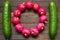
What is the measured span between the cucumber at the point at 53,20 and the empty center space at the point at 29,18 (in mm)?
108

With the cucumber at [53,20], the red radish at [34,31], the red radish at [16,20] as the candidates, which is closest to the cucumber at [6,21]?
the red radish at [16,20]

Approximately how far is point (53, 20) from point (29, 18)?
18cm

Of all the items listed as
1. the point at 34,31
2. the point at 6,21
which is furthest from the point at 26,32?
the point at 6,21

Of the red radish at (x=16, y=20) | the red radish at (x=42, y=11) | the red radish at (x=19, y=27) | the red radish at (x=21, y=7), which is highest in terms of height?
the red radish at (x=21, y=7)

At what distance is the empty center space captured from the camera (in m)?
1.21

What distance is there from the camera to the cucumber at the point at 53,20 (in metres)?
1.15

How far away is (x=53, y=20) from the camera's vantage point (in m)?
1.16

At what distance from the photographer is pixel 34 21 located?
47.8 inches

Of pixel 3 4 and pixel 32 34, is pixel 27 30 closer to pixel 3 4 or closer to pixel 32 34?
pixel 32 34

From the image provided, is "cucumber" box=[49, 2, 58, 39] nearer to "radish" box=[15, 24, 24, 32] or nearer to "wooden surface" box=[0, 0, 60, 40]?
"wooden surface" box=[0, 0, 60, 40]

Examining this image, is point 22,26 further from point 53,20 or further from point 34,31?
point 53,20

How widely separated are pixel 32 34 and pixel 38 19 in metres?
0.12

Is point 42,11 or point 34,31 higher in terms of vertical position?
point 42,11

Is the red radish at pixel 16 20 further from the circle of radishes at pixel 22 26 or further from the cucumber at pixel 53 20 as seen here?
the cucumber at pixel 53 20
